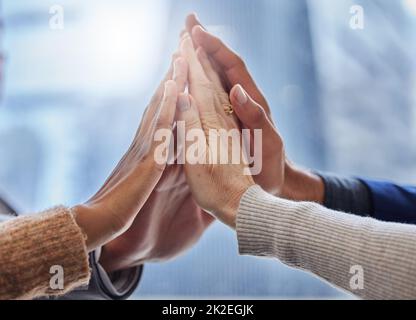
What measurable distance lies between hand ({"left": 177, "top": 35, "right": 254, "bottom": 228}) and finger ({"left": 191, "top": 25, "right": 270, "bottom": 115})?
0.01 m

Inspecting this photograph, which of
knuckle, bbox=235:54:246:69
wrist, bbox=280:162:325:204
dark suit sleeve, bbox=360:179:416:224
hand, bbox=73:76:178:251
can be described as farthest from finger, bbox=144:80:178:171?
dark suit sleeve, bbox=360:179:416:224

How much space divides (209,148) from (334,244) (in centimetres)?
23

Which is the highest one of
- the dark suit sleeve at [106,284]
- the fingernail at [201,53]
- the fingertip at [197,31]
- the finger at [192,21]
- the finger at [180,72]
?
the finger at [192,21]

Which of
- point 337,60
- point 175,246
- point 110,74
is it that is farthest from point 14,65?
point 337,60

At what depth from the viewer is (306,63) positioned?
79cm

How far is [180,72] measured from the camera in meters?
0.78

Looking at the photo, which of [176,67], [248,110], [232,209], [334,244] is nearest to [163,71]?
[176,67]

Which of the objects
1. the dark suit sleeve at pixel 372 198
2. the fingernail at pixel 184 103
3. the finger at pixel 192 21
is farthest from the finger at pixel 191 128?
the dark suit sleeve at pixel 372 198

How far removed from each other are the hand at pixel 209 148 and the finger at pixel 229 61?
1cm

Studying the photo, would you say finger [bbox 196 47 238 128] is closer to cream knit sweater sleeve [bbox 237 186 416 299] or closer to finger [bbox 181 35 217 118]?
finger [bbox 181 35 217 118]

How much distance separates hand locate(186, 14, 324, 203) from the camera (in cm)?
77

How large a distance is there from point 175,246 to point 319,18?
409 mm

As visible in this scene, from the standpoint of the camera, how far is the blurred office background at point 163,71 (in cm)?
76

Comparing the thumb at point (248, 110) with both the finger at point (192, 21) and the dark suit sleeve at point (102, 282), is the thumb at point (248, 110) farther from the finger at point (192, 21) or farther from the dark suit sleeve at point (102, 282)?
the dark suit sleeve at point (102, 282)
